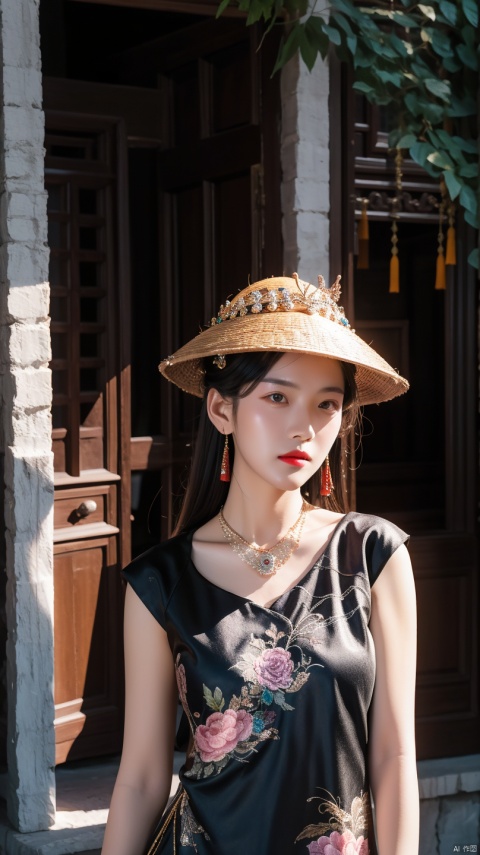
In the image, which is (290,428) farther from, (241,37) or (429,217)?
(241,37)

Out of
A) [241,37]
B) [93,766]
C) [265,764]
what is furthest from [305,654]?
[241,37]

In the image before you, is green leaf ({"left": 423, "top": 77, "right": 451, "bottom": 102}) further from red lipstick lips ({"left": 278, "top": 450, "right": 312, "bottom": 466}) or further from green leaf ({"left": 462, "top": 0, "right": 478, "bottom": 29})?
red lipstick lips ({"left": 278, "top": 450, "right": 312, "bottom": 466})

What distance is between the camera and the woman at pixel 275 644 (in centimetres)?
170

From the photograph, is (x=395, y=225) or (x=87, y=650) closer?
(x=395, y=225)

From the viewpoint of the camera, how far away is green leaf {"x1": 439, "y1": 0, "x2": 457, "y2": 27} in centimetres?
355

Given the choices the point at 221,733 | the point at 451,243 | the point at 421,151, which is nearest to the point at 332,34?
A: the point at 421,151

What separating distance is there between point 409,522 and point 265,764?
2350 mm

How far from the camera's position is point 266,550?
74.0 inches

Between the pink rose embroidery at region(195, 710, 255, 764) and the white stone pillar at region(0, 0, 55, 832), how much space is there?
5.35 feet

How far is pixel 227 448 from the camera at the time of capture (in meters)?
1.96

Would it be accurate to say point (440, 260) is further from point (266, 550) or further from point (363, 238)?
point (266, 550)

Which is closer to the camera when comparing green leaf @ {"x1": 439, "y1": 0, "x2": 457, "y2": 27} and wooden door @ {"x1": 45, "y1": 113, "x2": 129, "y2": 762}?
green leaf @ {"x1": 439, "y1": 0, "x2": 457, "y2": 27}

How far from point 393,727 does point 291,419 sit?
0.51 m

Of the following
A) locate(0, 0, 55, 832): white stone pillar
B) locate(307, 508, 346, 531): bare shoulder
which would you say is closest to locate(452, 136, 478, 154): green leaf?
locate(0, 0, 55, 832): white stone pillar
